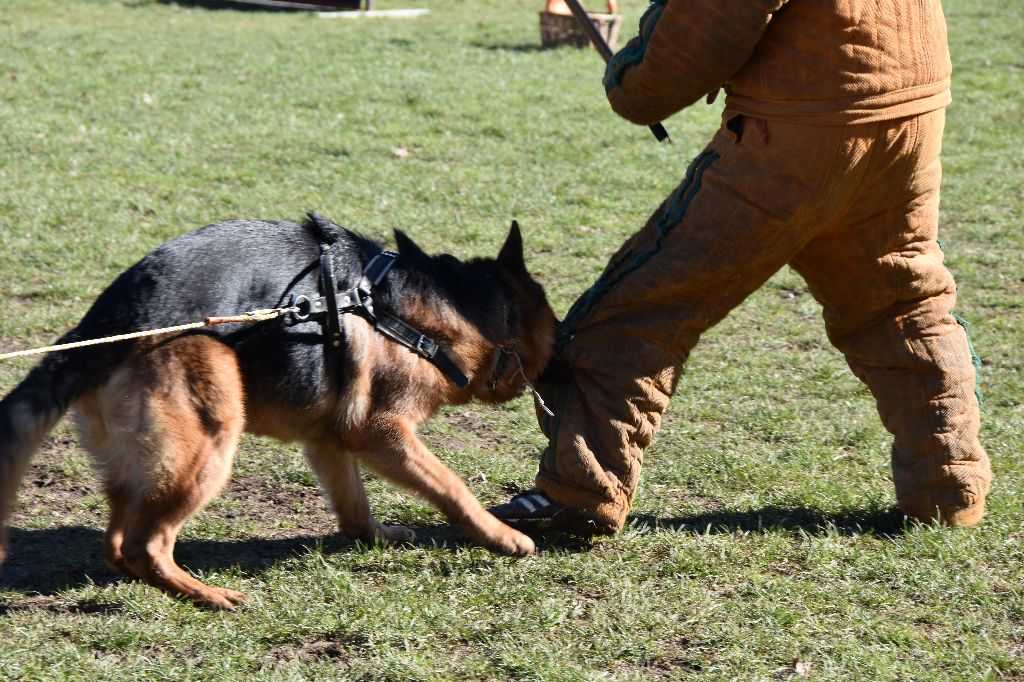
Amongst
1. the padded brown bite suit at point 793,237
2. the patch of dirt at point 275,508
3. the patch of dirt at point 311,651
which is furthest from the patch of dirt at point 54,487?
the padded brown bite suit at point 793,237

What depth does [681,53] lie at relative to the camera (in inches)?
149

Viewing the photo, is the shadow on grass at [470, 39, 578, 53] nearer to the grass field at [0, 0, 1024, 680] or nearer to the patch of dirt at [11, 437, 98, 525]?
the grass field at [0, 0, 1024, 680]

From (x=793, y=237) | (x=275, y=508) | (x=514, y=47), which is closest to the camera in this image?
(x=793, y=237)

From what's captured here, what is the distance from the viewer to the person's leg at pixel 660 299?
3.89m

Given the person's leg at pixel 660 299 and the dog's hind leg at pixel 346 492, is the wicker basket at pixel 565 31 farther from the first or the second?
the dog's hind leg at pixel 346 492

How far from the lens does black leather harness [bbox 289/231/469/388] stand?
3.89 meters

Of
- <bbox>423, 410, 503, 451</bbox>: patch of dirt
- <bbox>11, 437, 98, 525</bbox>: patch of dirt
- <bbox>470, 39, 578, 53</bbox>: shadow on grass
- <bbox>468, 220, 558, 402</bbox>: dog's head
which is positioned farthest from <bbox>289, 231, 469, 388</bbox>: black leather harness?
<bbox>470, 39, 578, 53</bbox>: shadow on grass

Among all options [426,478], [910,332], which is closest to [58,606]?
[426,478]

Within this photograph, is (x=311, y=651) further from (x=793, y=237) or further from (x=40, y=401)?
(x=793, y=237)

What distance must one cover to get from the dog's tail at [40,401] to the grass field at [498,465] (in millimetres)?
527

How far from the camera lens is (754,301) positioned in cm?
693

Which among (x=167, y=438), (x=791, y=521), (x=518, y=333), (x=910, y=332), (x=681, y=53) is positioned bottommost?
(x=791, y=521)

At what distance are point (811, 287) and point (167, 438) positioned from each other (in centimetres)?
256

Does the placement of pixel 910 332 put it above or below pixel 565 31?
below
